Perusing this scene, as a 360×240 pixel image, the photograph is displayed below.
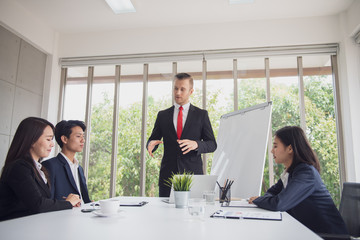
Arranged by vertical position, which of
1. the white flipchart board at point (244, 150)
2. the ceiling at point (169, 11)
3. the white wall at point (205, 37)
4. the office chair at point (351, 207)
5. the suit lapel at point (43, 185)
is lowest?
the office chair at point (351, 207)

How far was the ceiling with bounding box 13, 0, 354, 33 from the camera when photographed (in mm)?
3861

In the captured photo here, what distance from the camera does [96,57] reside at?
4.69 m

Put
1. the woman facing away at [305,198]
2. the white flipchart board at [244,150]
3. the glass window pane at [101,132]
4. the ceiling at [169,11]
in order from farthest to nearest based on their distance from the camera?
1. the glass window pane at [101,132]
2. the ceiling at [169,11]
3. the white flipchart board at [244,150]
4. the woman facing away at [305,198]

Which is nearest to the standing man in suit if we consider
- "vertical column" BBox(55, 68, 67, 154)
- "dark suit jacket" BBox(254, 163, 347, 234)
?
"dark suit jacket" BBox(254, 163, 347, 234)

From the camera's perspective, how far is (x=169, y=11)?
4.07 meters

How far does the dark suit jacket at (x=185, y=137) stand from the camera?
2400 mm

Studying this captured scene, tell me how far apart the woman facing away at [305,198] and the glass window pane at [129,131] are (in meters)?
2.91

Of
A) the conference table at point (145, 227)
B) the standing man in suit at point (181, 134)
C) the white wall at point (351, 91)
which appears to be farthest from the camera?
the white wall at point (351, 91)

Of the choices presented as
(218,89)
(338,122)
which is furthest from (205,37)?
(338,122)

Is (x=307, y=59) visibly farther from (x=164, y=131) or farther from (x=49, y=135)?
(x=49, y=135)

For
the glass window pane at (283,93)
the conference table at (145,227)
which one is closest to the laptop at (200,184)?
the conference table at (145,227)

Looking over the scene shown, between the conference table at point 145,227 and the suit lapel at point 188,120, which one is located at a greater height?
the suit lapel at point 188,120

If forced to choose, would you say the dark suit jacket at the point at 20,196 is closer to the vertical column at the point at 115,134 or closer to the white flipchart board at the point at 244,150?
the white flipchart board at the point at 244,150

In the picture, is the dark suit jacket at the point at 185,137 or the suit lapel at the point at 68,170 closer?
the suit lapel at the point at 68,170
